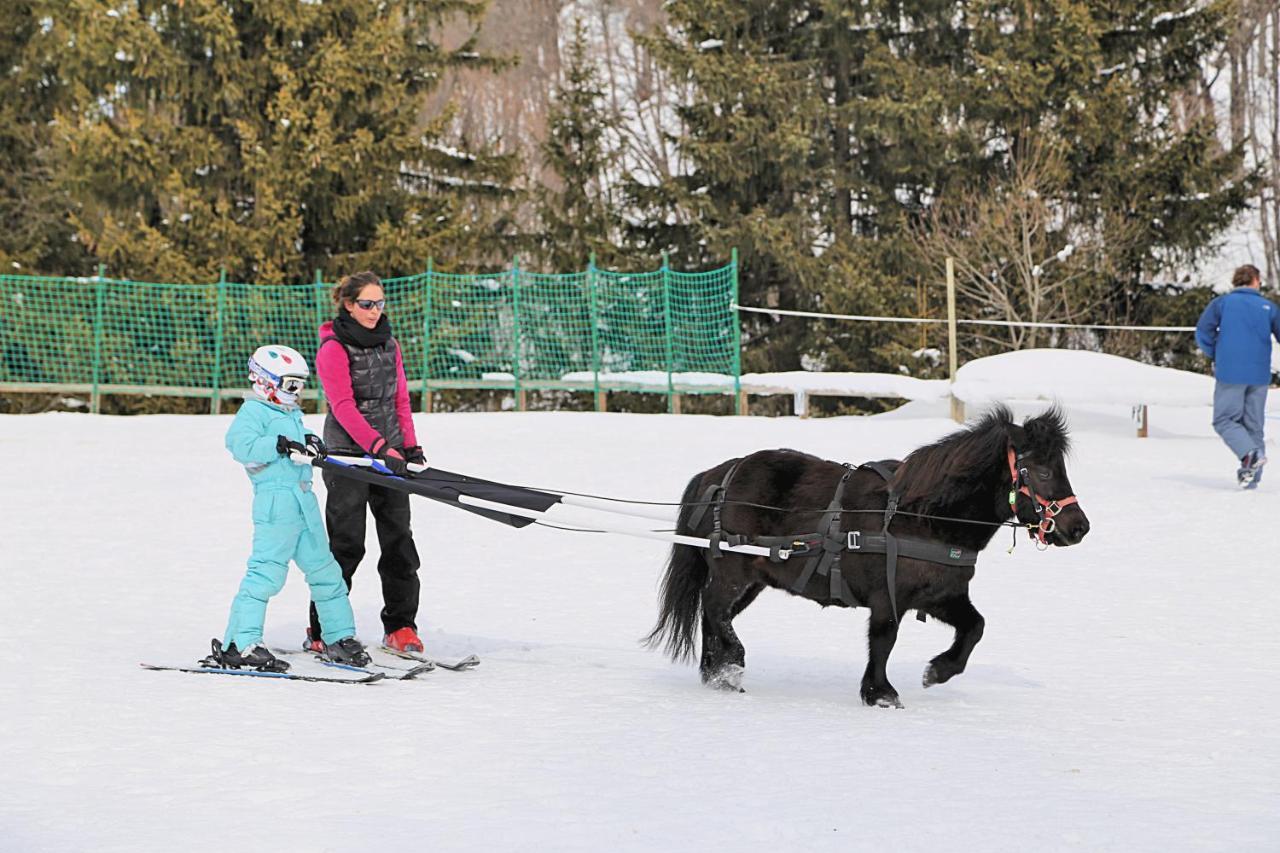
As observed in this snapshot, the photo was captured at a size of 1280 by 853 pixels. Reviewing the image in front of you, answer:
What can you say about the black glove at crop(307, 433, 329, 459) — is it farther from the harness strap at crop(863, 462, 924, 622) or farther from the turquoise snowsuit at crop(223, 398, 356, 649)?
the harness strap at crop(863, 462, 924, 622)

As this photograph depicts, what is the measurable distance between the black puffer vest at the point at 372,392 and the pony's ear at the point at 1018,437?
2.56 metres

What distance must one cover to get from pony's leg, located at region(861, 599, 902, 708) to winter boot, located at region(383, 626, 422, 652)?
1.99m

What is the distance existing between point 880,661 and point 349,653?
2.13 meters

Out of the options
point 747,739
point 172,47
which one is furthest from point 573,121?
point 747,739

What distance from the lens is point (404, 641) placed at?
6.53 m

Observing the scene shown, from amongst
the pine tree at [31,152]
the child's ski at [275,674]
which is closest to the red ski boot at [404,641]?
the child's ski at [275,674]

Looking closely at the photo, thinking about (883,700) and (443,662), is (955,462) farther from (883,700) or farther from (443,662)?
(443,662)

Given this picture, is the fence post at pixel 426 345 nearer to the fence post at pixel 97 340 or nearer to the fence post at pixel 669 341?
the fence post at pixel 669 341

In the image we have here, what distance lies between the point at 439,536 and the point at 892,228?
601 inches

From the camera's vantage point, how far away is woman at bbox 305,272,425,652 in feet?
20.6

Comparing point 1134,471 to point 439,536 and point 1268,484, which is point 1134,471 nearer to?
point 1268,484

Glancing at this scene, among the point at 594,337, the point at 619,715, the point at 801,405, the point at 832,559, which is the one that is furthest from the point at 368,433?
the point at 594,337

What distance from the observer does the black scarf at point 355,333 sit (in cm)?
632

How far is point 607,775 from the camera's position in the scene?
4.56 meters
